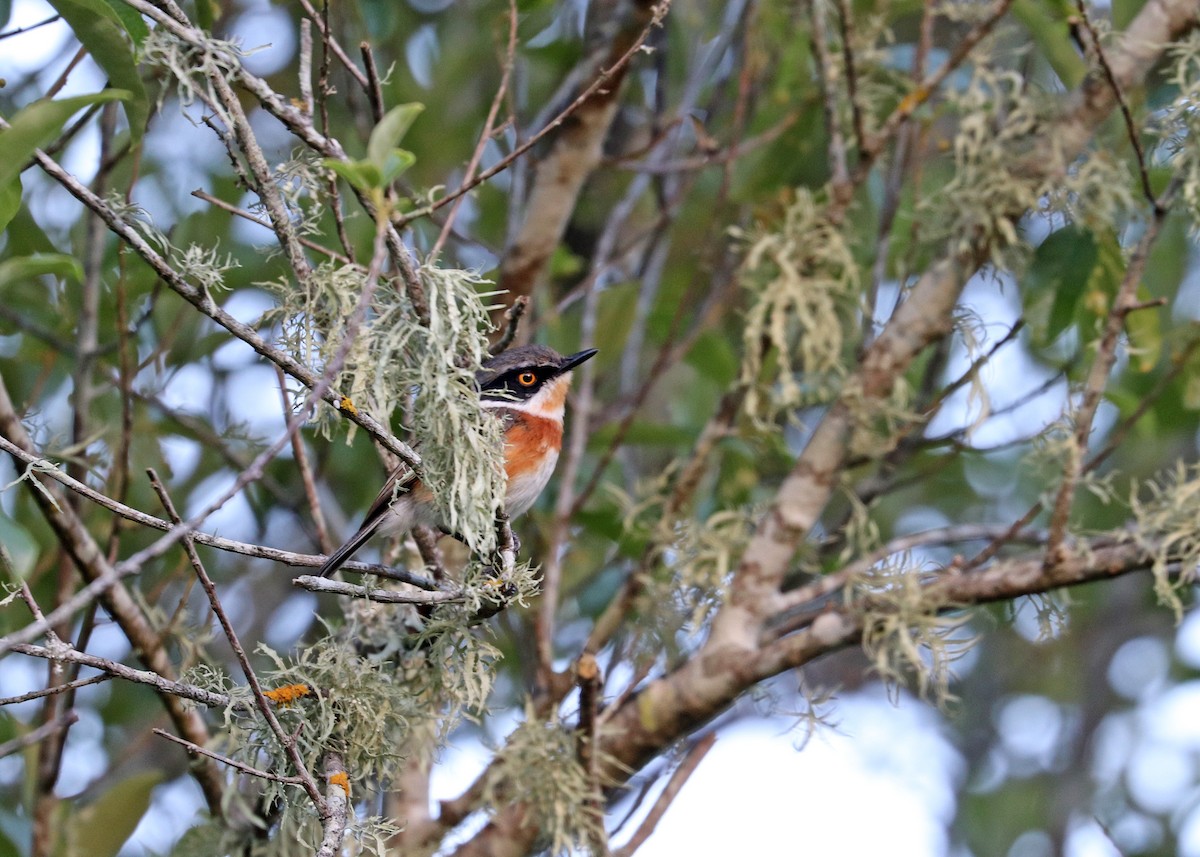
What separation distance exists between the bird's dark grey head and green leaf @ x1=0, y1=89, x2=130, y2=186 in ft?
6.03

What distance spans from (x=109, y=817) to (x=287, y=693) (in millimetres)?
1358

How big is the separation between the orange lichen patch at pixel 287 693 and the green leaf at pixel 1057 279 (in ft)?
9.92

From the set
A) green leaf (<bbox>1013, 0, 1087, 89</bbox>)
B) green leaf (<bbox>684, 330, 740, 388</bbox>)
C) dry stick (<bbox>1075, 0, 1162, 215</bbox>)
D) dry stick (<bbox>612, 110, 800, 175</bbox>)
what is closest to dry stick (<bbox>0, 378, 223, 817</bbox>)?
green leaf (<bbox>684, 330, 740, 388</bbox>)

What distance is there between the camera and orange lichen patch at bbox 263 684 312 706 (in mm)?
3135

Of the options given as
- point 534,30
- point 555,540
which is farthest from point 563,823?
point 534,30

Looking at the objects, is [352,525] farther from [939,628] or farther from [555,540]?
[939,628]

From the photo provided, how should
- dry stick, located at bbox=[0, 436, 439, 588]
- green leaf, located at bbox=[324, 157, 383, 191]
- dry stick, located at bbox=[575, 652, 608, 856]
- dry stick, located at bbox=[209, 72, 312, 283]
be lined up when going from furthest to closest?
dry stick, located at bbox=[575, 652, 608, 856], dry stick, located at bbox=[209, 72, 312, 283], dry stick, located at bbox=[0, 436, 439, 588], green leaf, located at bbox=[324, 157, 383, 191]

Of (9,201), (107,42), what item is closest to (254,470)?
(9,201)

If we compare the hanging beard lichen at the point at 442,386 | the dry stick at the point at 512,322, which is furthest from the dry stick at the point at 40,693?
the dry stick at the point at 512,322

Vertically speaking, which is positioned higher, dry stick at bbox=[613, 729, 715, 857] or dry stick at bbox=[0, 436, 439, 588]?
dry stick at bbox=[0, 436, 439, 588]

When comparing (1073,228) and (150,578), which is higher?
(150,578)

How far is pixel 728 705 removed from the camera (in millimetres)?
4168

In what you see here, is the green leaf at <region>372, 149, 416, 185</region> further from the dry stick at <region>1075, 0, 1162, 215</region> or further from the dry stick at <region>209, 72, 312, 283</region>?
the dry stick at <region>1075, 0, 1162, 215</region>

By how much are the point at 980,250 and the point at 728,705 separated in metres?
2.02
